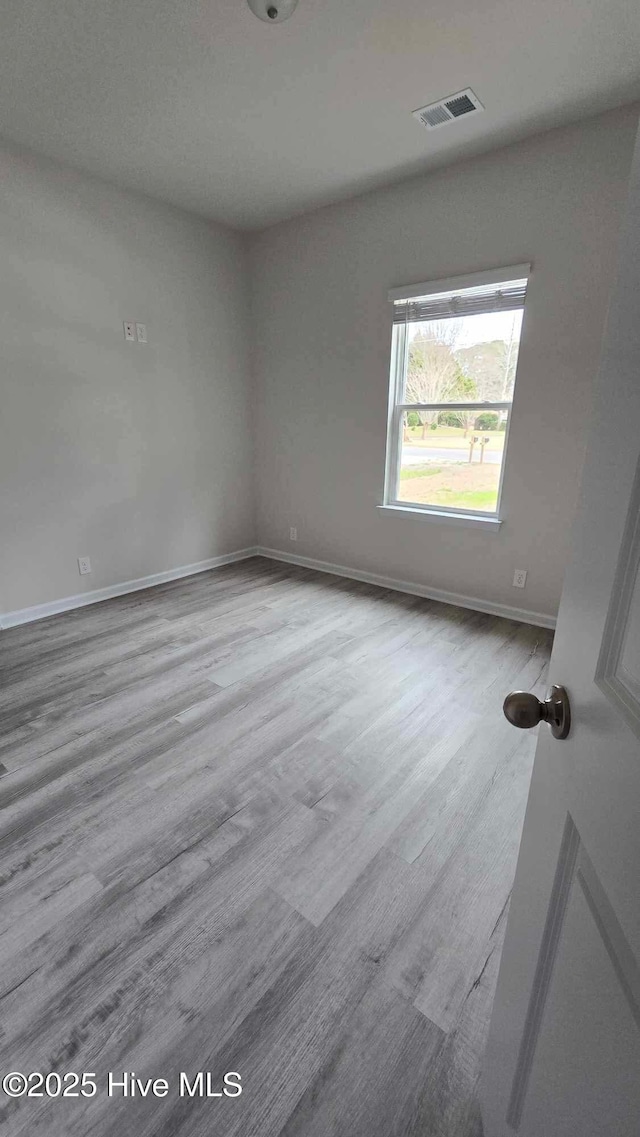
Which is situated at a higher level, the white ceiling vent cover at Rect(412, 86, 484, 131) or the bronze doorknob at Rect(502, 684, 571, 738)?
the white ceiling vent cover at Rect(412, 86, 484, 131)

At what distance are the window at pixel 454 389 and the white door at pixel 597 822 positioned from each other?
2698 millimetres

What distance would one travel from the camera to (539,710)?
2.00 ft

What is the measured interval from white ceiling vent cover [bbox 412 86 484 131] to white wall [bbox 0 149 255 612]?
1.90 m

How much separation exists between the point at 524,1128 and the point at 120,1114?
76 cm

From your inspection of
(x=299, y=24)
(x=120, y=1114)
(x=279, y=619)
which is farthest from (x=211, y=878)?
(x=299, y=24)

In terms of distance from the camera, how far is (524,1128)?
0.67m

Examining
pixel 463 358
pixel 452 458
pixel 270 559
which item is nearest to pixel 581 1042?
pixel 452 458

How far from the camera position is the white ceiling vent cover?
2.23 m

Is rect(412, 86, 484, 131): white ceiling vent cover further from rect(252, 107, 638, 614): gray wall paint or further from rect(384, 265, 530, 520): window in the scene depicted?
rect(384, 265, 530, 520): window

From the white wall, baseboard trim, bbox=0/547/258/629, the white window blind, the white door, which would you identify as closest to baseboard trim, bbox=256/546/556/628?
baseboard trim, bbox=0/547/258/629

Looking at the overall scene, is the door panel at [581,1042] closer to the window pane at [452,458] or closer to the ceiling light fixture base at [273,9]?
the ceiling light fixture base at [273,9]

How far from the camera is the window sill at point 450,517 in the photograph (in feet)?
10.3

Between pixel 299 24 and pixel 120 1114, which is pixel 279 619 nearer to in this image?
pixel 120 1114

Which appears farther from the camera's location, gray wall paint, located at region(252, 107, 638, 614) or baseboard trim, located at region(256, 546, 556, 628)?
baseboard trim, located at region(256, 546, 556, 628)
